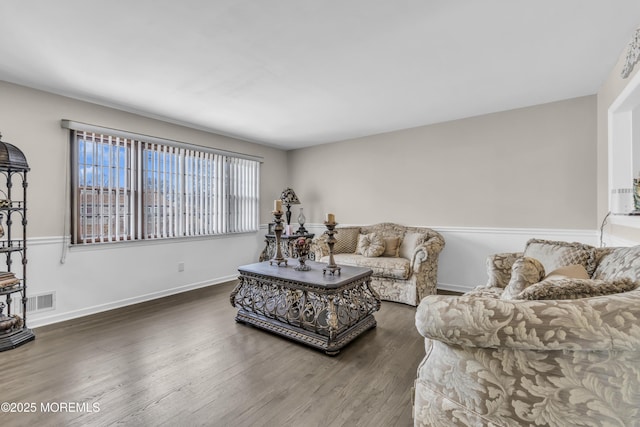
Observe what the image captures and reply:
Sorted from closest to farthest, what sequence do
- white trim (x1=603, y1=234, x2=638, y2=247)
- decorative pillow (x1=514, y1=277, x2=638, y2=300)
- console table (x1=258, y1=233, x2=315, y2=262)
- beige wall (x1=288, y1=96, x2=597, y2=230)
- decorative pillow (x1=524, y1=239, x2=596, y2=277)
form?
1. decorative pillow (x1=514, y1=277, x2=638, y2=300)
2. decorative pillow (x1=524, y1=239, x2=596, y2=277)
3. white trim (x1=603, y1=234, x2=638, y2=247)
4. beige wall (x1=288, y1=96, x2=597, y2=230)
5. console table (x1=258, y1=233, x2=315, y2=262)

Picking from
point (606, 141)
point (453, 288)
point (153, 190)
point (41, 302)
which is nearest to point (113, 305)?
point (41, 302)

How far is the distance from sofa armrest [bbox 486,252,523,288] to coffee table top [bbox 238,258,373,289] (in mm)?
1044

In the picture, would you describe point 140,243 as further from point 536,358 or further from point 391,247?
point 536,358

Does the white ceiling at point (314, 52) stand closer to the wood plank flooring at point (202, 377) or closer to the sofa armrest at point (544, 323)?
the sofa armrest at point (544, 323)

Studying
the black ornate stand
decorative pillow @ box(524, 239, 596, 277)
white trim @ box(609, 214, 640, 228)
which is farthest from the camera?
the black ornate stand

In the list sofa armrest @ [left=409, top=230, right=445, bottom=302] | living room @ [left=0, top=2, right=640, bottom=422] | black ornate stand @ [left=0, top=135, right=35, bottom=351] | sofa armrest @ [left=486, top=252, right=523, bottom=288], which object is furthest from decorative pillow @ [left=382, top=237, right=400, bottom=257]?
black ornate stand @ [left=0, top=135, right=35, bottom=351]

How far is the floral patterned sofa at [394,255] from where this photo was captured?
3.61 m

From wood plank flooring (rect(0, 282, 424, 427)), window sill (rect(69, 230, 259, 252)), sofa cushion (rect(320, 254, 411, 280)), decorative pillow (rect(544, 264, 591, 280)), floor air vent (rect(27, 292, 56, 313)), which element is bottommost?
wood plank flooring (rect(0, 282, 424, 427))

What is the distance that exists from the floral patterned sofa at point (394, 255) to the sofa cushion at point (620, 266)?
1.77 meters

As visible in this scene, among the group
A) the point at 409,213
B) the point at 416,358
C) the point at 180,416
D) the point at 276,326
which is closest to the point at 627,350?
the point at 416,358

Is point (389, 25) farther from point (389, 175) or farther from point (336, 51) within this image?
point (389, 175)

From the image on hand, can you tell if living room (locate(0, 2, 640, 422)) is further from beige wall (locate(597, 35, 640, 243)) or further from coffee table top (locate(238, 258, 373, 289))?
coffee table top (locate(238, 258, 373, 289))

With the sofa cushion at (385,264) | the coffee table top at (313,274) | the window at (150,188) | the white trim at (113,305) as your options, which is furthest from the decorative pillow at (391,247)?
the white trim at (113,305)

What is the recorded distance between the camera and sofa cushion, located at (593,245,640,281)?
1.41m
